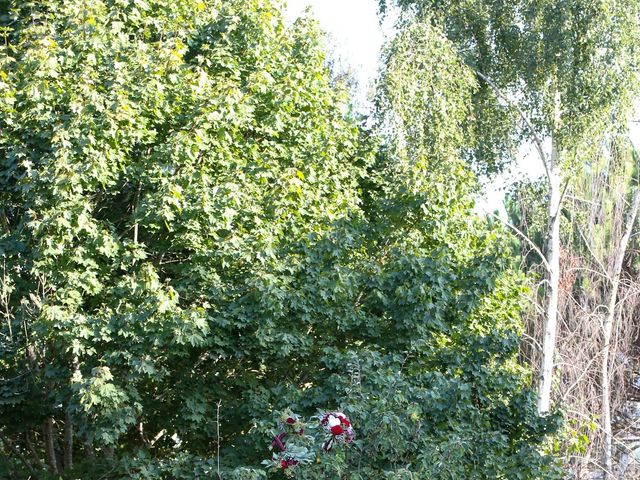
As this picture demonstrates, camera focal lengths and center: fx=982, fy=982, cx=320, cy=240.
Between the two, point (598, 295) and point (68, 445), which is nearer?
point (68, 445)

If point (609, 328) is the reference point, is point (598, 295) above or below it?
above

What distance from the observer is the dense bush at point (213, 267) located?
348 inches

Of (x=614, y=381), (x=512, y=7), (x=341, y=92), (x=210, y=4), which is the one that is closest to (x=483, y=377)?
(x=341, y=92)

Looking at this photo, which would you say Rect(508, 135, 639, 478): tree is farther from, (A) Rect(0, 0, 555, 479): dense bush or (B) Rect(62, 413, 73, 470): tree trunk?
(B) Rect(62, 413, 73, 470): tree trunk

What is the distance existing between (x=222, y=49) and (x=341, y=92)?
6.02 ft

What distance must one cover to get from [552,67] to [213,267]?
6647 millimetres

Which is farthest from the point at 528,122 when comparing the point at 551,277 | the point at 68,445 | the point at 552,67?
the point at 68,445

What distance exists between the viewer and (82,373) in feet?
31.4

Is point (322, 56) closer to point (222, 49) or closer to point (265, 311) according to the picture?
point (222, 49)

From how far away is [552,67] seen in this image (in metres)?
14.1

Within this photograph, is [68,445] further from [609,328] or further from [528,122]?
[609,328]

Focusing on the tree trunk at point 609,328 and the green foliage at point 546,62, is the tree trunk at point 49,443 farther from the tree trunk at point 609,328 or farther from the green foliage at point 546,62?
the tree trunk at point 609,328

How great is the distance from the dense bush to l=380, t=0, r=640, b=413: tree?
10.1 ft

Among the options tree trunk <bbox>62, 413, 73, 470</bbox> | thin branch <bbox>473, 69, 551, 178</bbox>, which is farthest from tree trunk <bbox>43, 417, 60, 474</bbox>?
thin branch <bbox>473, 69, 551, 178</bbox>
